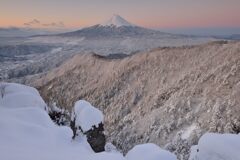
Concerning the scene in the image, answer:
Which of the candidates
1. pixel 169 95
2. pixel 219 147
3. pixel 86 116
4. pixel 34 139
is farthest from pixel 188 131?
pixel 219 147

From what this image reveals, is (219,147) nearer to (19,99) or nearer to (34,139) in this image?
(34,139)

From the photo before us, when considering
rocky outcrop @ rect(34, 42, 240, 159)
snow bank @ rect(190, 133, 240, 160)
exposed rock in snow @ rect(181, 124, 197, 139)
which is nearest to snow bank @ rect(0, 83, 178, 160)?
snow bank @ rect(190, 133, 240, 160)

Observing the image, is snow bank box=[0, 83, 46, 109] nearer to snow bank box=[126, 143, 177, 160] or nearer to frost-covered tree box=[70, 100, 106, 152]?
frost-covered tree box=[70, 100, 106, 152]

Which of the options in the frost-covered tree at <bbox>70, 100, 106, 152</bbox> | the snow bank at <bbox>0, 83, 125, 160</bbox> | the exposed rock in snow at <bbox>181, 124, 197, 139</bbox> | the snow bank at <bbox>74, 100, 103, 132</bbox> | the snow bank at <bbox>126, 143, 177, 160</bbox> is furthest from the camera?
the exposed rock in snow at <bbox>181, 124, 197, 139</bbox>

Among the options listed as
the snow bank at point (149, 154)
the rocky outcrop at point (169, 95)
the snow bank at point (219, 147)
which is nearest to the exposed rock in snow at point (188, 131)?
the rocky outcrop at point (169, 95)

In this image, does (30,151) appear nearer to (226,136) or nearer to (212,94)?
(226,136)

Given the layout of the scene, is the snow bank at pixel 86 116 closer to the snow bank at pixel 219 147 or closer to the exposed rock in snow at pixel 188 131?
the snow bank at pixel 219 147

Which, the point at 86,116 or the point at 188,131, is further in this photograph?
the point at 188,131
